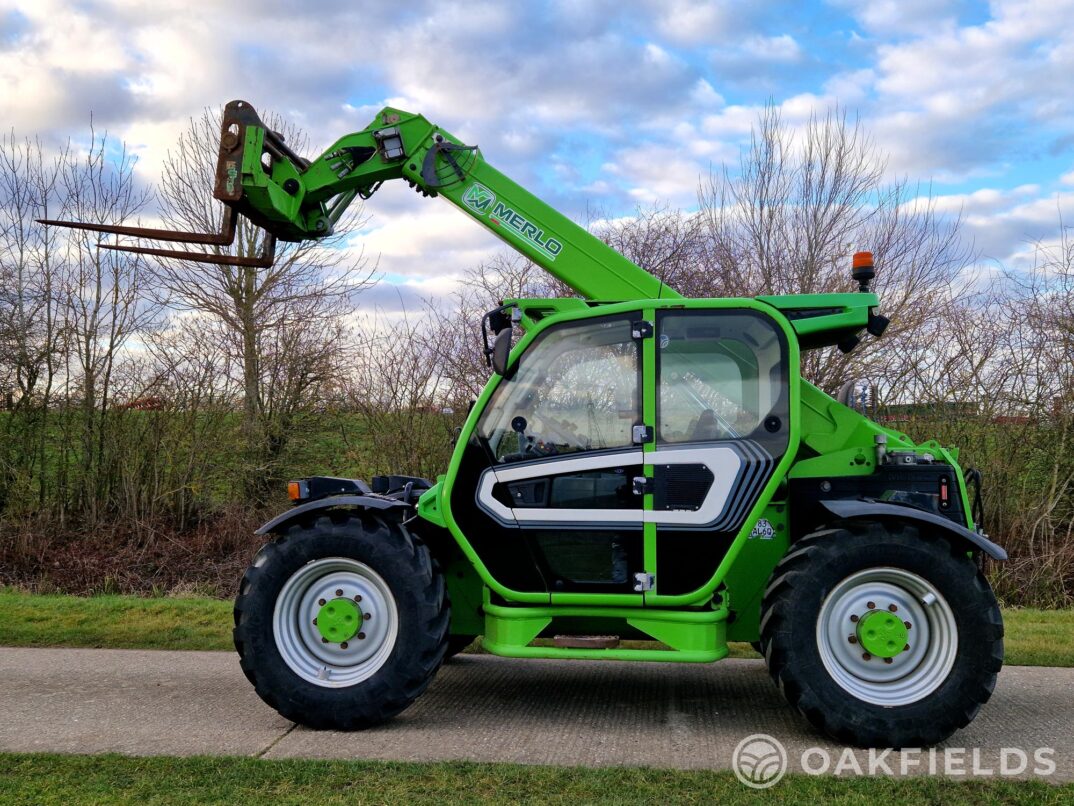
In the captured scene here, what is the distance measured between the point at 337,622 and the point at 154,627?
11.4 feet

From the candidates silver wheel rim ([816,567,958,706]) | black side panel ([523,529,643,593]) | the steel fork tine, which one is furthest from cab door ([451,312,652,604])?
the steel fork tine

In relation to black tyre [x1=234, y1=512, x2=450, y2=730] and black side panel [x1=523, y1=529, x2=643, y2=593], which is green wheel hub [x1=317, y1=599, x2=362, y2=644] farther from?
black side panel [x1=523, y1=529, x2=643, y2=593]

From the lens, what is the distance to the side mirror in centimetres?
539

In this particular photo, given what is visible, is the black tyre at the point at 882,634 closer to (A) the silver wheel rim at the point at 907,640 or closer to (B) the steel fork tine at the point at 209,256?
(A) the silver wheel rim at the point at 907,640

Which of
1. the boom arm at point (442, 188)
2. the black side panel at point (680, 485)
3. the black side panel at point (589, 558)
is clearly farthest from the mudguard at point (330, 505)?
the boom arm at point (442, 188)

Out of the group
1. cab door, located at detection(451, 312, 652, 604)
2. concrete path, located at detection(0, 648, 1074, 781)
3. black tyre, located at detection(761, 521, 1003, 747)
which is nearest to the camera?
concrete path, located at detection(0, 648, 1074, 781)

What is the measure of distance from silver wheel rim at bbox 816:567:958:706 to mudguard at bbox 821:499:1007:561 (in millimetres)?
284

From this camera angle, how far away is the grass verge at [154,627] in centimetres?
748

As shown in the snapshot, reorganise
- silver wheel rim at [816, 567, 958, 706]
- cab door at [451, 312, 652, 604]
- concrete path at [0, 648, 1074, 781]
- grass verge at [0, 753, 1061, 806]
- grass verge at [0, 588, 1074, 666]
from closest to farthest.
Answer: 1. grass verge at [0, 753, 1061, 806]
2. concrete path at [0, 648, 1074, 781]
3. silver wheel rim at [816, 567, 958, 706]
4. cab door at [451, 312, 652, 604]
5. grass verge at [0, 588, 1074, 666]

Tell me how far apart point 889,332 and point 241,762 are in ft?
36.2

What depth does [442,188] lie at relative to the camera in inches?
248

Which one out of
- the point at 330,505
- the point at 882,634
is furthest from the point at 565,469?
the point at 882,634

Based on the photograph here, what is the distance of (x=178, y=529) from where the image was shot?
14484mm

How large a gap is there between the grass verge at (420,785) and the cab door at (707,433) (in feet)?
Result: 4.07
